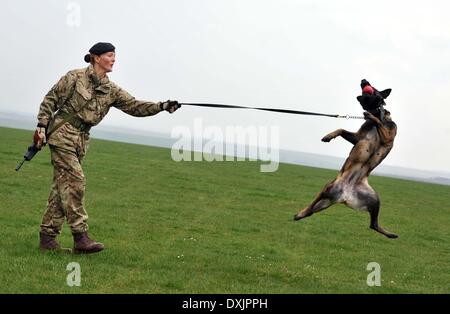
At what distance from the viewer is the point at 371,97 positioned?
26.1 feet

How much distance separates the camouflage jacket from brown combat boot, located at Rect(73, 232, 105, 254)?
1680 millimetres

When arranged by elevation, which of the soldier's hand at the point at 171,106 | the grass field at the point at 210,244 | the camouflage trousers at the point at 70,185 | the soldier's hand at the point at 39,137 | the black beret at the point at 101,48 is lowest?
the grass field at the point at 210,244

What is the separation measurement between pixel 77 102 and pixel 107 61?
0.90m

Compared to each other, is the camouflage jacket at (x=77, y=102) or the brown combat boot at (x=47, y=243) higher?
the camouflage jacket at (x=77, y=102)

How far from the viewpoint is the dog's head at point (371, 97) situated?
798cm

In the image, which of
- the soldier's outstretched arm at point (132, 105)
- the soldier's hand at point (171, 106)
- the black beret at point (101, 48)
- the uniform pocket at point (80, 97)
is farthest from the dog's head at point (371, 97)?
the uniform pocket at point (80, 97)

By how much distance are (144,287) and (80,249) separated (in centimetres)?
217

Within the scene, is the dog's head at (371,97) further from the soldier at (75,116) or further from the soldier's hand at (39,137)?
the soldier's hand at (39,137)

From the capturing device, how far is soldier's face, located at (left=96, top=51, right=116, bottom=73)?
36.2ft

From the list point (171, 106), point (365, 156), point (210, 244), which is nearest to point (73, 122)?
point (171, 106)

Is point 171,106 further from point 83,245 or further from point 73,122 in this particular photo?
point 83,245

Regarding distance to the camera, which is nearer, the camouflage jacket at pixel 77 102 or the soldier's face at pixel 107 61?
the camouflage jacket at pixel 77 102

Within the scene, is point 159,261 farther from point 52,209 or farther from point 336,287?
point 336,287
